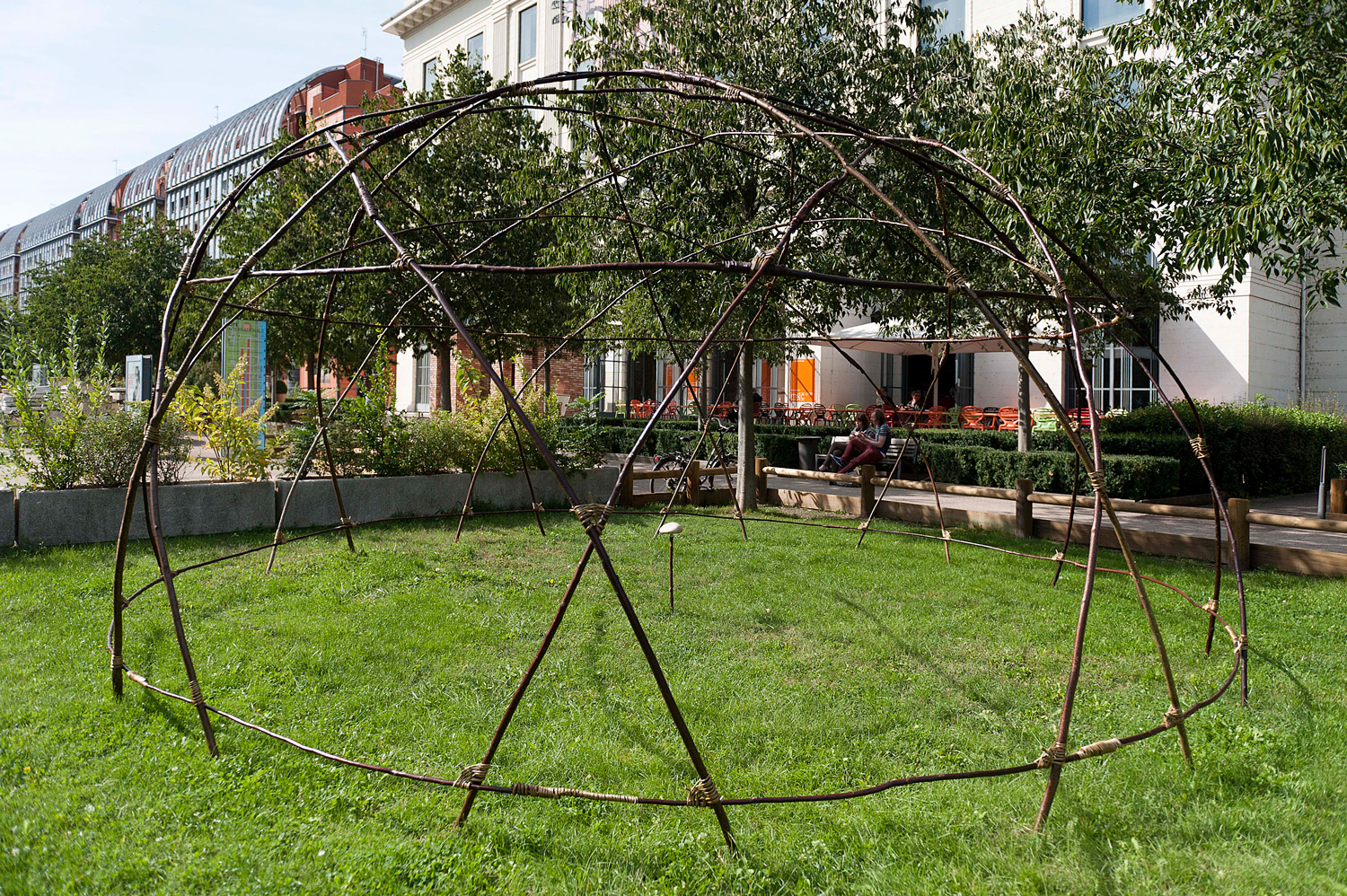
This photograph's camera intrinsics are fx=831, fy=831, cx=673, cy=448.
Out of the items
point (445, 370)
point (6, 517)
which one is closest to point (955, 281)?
point (6, 517)

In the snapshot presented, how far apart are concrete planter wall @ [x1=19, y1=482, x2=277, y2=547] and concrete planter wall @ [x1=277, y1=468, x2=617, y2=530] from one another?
303mm

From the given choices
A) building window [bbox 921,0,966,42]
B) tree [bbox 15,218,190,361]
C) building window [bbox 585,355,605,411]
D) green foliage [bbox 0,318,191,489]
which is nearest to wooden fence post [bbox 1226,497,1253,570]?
green foliage [bbox 0,318,191,489]

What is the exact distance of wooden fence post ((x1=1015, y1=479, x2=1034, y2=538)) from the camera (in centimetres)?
849

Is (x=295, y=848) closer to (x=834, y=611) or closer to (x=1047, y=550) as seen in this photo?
(x=834, y=611)

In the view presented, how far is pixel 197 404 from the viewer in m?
8.84

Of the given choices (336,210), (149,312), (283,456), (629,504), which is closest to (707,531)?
(629,504)

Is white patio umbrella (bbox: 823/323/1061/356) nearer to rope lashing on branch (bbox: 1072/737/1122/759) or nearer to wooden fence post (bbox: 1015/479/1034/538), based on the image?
wooden fence post (bbox: 1015/479/1034/538)

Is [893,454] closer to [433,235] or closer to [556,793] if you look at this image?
[433,235]

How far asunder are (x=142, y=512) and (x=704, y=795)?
7039mm

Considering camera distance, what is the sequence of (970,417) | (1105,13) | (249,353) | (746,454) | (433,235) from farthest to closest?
(970,417), (1105,13), (433,235), (249,353), (746,454)

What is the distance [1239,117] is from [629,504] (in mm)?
7207

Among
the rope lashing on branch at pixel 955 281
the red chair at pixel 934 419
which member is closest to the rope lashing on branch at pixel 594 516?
the rope lashing on branch at pixel 955 281

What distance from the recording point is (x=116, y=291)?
31.9 metres

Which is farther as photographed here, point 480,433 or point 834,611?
point 480,433
